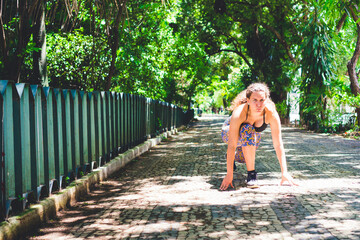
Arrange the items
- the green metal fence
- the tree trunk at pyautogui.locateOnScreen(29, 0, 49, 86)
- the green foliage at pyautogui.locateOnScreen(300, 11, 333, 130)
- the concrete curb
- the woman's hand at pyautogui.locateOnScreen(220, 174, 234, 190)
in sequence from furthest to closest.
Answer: the green foliage at pyautogui.locateOnScreen(300, 11, 333, 130) → the tree trunk at pyautogui.locateOnScreen(29, 0, 49, 86) → the woman's hand at pyautogui.locateOnScreen(220, 174, 234, 190) → the green metal fence → the concrete curb

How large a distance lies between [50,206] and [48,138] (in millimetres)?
794

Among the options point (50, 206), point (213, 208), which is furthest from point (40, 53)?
point (213, 208)

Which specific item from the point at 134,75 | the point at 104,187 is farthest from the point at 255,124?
the point at 134,75

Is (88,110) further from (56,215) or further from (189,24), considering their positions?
(189,24)

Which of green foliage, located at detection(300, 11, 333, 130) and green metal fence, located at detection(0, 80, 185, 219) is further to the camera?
green foliage, located at detection(300, 11, 333, 130)

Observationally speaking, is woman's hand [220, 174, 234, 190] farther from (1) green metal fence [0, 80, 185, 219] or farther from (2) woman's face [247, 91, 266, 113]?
(1) green metal fence [0, 80, 185, 219]

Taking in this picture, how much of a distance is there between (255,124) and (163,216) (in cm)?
211

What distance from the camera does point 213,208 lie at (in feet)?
15.6

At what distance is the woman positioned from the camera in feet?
18.0

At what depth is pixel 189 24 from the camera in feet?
83.1

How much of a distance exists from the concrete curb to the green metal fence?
0.34ft

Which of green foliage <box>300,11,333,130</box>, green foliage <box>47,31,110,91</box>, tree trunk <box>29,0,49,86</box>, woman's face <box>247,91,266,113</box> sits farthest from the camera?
green foliage <box>300,11,333,130</box>

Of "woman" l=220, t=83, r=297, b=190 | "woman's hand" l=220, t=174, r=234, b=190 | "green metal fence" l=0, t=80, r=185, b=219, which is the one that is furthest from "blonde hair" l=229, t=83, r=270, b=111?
"green metal fence" l=0, t=80, r=185, b=219

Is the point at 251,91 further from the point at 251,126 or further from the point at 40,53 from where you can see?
the point at 40,53
